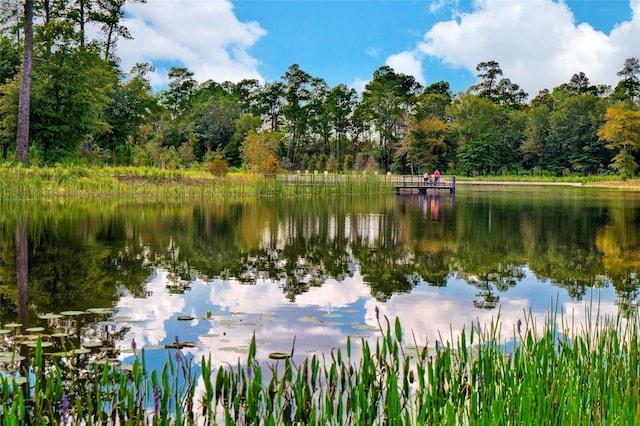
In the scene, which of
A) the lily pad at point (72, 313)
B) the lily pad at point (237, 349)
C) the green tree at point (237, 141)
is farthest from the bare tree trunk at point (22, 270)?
the green tree at point (237, 141)

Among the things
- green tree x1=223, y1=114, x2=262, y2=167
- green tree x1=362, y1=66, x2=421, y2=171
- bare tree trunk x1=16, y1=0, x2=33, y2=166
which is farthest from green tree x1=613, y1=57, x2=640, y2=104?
bare tree trunk x1=16, y1=0, x2=33, y2=166

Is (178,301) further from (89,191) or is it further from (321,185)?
(321,185)

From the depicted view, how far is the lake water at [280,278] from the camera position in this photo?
6.39 meters

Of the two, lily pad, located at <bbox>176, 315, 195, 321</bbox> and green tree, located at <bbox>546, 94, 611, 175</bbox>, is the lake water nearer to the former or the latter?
lily pad, located at <bbox>176, 315, 195, 321</bbox>

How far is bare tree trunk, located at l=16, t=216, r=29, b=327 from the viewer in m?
7.12

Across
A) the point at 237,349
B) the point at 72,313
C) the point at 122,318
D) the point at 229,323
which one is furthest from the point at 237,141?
the point at 237,349

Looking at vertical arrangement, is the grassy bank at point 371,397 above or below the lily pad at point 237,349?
above

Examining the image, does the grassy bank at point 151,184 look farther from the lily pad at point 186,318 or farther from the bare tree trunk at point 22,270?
the lily pad at point 186,318

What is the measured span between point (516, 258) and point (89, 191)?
20901 mm

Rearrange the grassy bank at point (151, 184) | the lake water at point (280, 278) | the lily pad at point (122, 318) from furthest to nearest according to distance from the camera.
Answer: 1. the grassy bank at point (151, 184)
2. the lily pad at point (122, 318)
3. the lake water at point (280, 278)

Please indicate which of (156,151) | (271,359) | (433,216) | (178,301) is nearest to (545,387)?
(271,359)

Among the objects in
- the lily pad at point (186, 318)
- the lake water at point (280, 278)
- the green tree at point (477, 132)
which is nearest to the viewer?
the lake water at point (280, 278)

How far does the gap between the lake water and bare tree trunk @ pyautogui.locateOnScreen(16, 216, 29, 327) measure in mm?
44

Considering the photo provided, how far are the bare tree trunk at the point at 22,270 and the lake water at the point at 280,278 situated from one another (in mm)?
44
